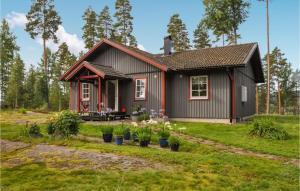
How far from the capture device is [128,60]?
17688 millimetres

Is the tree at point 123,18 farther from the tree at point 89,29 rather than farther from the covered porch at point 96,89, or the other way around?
the covered porch at point 96,89

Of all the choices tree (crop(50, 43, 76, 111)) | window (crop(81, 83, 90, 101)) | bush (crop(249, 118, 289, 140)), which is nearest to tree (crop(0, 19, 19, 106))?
tree (crop(50, 43, 76, 111))

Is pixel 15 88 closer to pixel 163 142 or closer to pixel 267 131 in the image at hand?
pixel 163 142

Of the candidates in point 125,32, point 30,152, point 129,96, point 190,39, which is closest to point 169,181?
point 30,152

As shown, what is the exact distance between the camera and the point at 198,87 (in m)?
15.7

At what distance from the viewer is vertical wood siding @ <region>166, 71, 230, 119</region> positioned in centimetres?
1482

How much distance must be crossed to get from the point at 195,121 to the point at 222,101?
1993 millimetres

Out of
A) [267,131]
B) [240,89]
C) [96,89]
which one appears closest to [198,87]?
[240,89]

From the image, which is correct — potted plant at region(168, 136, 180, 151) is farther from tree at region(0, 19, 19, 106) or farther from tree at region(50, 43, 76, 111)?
tree at region(50, 43, 76, 111)

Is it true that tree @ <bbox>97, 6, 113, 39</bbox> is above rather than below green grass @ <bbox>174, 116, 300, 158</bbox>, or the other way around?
above

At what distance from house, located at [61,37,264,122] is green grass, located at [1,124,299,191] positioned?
8623 mm

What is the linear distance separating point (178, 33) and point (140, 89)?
2786cm

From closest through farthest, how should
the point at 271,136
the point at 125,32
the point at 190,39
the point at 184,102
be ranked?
the point at 271,136 < the point at 184,102 < the point at 125,32 < the point at 190,39

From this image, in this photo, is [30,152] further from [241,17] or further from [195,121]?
[241,17]
